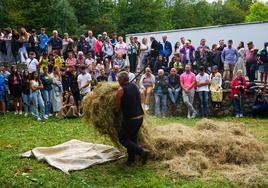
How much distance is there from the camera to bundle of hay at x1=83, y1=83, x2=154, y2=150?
31.3ft

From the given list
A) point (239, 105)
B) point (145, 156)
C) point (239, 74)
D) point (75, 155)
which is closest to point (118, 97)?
point (145, 156)

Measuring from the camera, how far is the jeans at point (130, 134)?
9.17 m

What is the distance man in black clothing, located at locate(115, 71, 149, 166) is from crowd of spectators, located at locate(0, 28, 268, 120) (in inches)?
276

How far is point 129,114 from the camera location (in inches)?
363

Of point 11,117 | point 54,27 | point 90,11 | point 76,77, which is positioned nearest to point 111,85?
point 76,77

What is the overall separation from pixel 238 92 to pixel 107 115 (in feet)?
29.4

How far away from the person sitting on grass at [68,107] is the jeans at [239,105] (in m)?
6.10

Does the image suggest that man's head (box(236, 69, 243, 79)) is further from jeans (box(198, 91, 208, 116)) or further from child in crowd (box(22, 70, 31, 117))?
child in crowd (box(22, 70, 31, 117))

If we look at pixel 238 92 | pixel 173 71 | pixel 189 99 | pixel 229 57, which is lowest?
pixel 189 99

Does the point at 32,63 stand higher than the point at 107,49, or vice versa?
the point at 107,49

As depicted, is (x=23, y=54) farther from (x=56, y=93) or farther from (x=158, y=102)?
(x=158, y=102)

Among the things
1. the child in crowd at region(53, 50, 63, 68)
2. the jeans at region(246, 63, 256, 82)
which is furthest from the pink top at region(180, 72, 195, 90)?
the child in crowd at region(53, 50, 63, 68)

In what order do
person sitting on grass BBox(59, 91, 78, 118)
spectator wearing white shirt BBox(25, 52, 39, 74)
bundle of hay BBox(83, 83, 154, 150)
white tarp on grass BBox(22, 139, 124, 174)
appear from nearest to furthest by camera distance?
white tarp on grass BBox(22, 139, 124, 174) → bundle of hay BBox(83, 83, 154, 150) → person sitting on grass BBox(59, 91, 78, 118) → spectator wearing white shirt BBox(25, 52, 39, 74)

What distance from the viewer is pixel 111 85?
9883 millimetres
